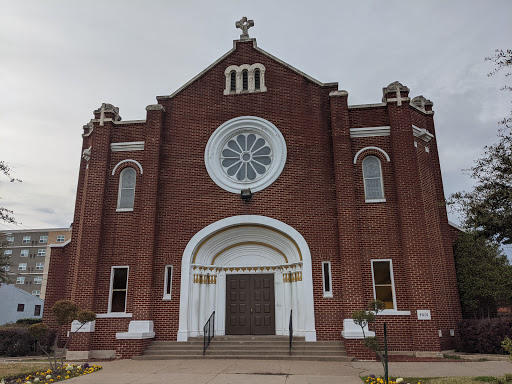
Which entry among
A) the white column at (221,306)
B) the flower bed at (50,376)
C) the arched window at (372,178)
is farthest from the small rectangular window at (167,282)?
the arched window at (372,178)

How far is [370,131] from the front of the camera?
14945 millimetres

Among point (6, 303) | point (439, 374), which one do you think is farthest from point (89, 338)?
point (6, 303)

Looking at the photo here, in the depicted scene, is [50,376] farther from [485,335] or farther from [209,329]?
[485,335]

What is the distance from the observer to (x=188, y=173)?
15367mm

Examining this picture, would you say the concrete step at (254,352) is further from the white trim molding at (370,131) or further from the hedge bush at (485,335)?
the white trim molding at (370,131)

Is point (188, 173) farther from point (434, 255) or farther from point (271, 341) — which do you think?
point (434, 255)

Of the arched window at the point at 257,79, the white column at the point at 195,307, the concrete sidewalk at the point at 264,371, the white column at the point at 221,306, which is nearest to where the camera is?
the concrete sidewalk at the point at 264,371

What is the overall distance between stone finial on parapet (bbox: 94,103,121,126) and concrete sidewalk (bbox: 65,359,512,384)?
29.8 feet

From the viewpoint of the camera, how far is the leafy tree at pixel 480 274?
13875 millimetres

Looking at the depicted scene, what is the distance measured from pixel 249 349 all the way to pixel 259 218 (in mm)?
4323

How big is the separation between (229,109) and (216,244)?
17.1 ft

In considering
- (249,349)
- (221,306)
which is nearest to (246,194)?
(221,306)

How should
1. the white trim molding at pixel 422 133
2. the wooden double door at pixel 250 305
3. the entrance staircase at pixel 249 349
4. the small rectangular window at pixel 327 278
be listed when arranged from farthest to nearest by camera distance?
the white trim molding at pixel 422 133
the wooden double door at pixel 250 305
the small rectangular window at pixel 327 278
the entrance staircase at pixel 249 349

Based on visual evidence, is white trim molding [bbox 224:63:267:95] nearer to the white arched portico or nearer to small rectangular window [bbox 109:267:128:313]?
the white arched portico
